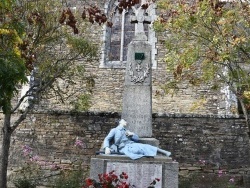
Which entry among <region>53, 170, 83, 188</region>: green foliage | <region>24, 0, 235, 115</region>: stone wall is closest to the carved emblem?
<region>53, 170, 83, 188</region>: green foliage

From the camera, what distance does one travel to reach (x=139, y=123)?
8031 millimetres

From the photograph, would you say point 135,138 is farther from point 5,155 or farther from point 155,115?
point 155,115

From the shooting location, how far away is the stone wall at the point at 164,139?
11.5 meters

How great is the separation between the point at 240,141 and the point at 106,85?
6390 mm

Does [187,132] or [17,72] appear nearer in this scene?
[17,72]

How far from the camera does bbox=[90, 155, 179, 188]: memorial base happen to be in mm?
7109

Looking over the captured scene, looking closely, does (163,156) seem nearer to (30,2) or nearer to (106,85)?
(30,2)

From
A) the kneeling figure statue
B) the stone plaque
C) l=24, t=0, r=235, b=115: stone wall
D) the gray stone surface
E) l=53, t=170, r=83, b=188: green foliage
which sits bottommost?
l=53, t=170, r=83, b=188: green foliage

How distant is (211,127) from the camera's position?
11.9 metres

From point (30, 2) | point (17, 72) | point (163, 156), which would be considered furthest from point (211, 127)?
point (17, 72)

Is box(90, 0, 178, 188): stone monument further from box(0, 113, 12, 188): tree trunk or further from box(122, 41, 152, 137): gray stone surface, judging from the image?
box(0, 113, 12, 188): tree trunk

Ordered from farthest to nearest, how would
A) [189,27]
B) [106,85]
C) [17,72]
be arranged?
[106,85], [189,27], [17,72]

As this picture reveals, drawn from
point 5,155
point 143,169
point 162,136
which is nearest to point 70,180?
point 5,155

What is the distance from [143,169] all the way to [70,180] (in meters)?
3.67
